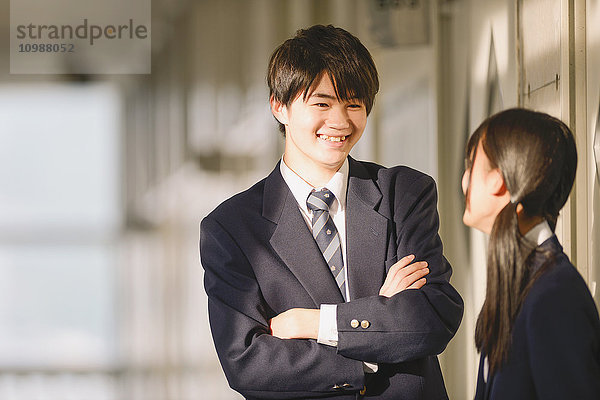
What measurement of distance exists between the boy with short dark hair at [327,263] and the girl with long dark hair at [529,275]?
40 cm

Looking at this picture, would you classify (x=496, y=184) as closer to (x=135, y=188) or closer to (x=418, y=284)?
(x=418, y=284)

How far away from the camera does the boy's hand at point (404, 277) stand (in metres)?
1.81

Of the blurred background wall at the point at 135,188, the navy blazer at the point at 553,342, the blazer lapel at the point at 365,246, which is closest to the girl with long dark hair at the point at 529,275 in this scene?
the navy blazer at the point at 553,342

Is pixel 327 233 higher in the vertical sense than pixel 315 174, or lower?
lower

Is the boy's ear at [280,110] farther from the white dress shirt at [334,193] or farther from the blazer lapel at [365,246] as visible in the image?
the blazer lapel at [365,246]

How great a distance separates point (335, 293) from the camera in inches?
72.6

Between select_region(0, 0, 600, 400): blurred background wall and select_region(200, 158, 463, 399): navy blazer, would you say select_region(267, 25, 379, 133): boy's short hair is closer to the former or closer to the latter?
select_region(200, 158, 463, 399): navy blazer

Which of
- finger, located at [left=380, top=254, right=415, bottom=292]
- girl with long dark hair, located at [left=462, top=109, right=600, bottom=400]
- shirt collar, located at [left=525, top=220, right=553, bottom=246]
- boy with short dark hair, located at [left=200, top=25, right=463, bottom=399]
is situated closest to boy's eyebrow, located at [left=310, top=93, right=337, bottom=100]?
boy with short dark hair, located at [left=200, top=25, right=463, bottom=399]

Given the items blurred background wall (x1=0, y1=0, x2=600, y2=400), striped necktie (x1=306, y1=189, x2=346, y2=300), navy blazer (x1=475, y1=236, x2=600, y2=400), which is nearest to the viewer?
navy blazer (x1=475, y1=236, x2=600, y2=400)

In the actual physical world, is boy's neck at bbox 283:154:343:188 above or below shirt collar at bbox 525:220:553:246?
above

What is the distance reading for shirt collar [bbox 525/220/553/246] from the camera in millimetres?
1355

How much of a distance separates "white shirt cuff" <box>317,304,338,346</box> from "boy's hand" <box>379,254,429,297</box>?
137mm

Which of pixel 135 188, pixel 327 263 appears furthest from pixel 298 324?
pixel 135 188

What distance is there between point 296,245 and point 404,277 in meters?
0.26
